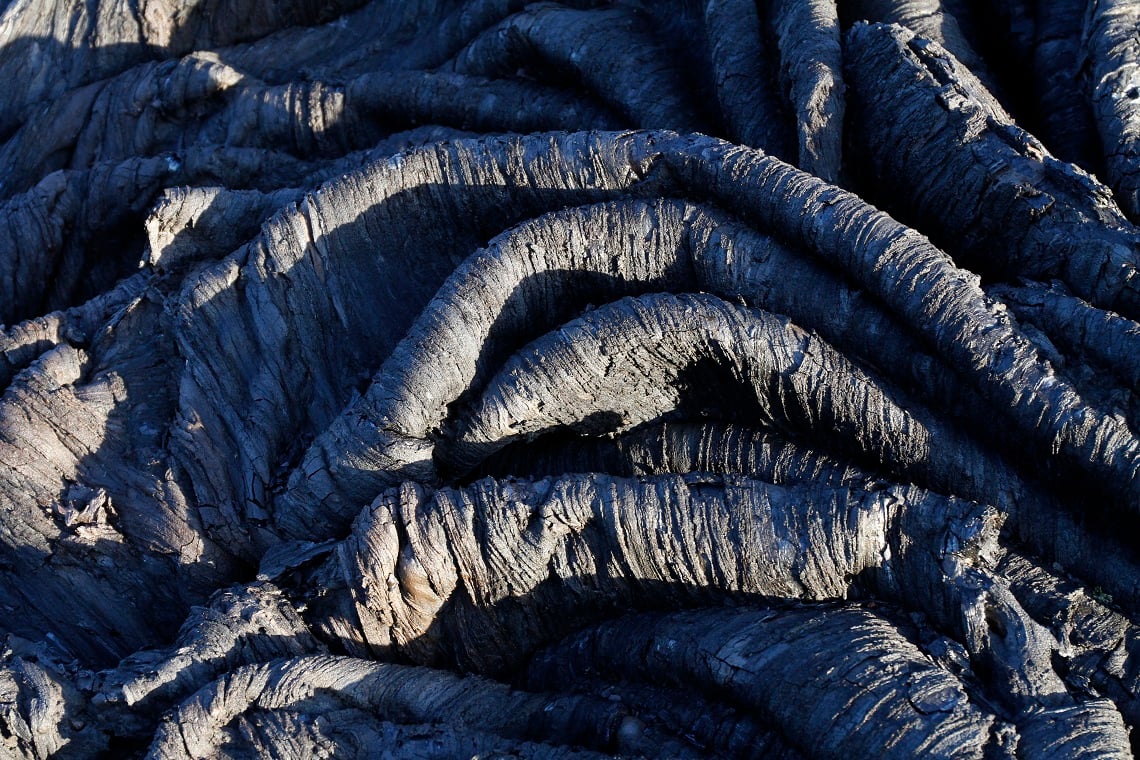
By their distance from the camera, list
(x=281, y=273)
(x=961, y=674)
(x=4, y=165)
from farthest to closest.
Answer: (x=4, y=165), (x=281, y=273), (x=961, y=674)

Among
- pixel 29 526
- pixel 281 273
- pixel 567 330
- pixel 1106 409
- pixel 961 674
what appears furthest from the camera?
pixel 281 273

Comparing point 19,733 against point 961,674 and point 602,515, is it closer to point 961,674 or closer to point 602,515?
point 602,515

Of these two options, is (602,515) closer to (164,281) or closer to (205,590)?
(205,590)

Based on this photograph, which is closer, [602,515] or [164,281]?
[602,515]

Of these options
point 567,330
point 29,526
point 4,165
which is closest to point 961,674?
point 567,330

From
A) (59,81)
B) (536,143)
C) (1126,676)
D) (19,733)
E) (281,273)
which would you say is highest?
(59,81)

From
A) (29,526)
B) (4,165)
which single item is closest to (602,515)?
(29,526)

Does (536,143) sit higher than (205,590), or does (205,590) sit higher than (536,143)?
(536,143)
